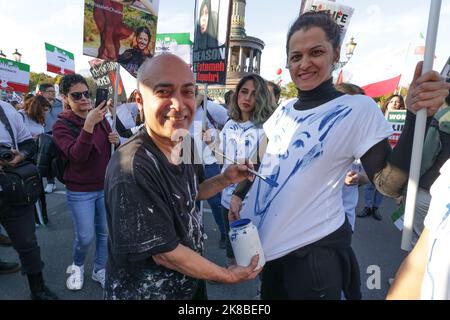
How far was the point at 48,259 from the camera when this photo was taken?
3.49 meters

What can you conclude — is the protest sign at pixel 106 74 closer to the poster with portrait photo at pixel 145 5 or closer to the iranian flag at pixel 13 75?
the poster with portrait photo at pixel 145 5

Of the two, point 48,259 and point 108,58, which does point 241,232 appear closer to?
point 108,58

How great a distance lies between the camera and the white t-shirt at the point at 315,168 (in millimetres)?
1277

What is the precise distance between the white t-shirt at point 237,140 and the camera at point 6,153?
184cm

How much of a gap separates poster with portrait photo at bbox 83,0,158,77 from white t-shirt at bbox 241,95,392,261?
240 centimetres

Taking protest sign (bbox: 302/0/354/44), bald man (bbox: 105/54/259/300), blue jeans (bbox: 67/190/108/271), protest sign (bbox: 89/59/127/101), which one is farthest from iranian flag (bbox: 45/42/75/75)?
bald man (bbox: 105/54/259/300)

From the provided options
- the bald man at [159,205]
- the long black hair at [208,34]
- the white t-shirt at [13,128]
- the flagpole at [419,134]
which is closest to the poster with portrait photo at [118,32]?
the long black hair at [208,34]

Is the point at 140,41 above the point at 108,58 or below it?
above

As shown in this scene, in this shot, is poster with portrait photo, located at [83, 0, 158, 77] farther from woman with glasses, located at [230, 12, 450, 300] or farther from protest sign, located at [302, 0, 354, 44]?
woman with glasses, located at [230, 12, 450, 300]

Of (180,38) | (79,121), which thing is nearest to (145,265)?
(79,121)

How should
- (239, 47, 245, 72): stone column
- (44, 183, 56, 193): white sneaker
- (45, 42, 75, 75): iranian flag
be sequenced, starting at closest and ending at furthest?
(44, 183, 56, 193): white sneaker < (45, 42, 75, 75): iranian flag < (239, 47, 245, 72): stone column

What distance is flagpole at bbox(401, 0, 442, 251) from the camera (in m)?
1.03

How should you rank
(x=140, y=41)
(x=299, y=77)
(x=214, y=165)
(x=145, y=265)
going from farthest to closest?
1. (x=214, y=165)
2. (x=140, y=41)
3. (x=299, y=77)
4. (x=145, y=265)

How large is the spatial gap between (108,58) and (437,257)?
3.24 metres
